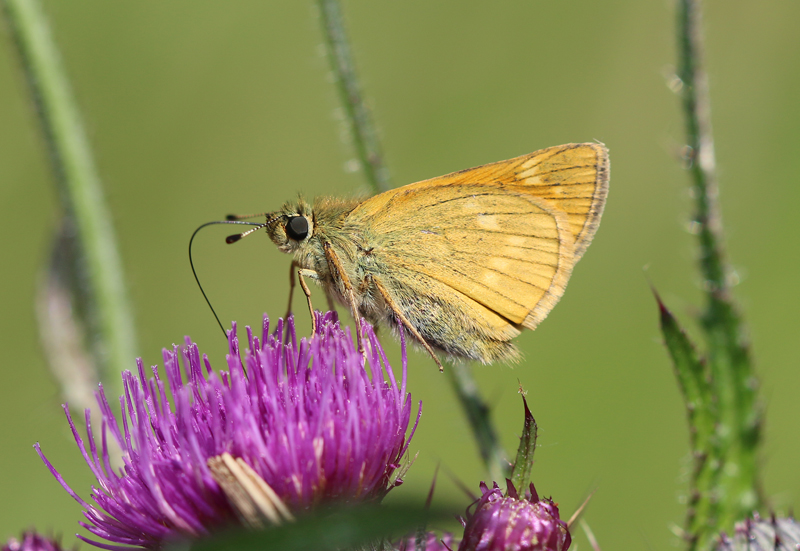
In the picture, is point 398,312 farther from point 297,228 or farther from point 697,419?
point 697,419

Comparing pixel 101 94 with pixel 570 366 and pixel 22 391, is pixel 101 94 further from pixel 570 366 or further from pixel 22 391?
pixel 570 366

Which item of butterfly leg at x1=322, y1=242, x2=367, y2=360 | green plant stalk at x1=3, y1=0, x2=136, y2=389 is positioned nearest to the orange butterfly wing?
butterfly leg at x1=322, y1=242, x2=367, y2=360

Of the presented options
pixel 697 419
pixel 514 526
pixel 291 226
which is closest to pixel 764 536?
pixel 697 419

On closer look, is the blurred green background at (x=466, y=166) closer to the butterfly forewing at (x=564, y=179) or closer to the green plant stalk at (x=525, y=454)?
the butterfly forewing at (x=564, y=179)

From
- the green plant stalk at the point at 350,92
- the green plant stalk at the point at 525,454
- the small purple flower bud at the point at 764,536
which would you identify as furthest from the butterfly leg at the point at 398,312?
the small purple flower bud at the point at 764,536

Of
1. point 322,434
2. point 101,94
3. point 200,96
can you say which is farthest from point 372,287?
point 101,94

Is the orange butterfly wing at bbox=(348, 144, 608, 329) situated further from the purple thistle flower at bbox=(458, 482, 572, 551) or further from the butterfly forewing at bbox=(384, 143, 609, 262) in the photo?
the purple thistle flower at bbox=(458, 482, 572, 551)

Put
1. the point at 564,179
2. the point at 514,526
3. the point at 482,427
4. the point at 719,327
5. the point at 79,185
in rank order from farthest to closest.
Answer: the point at 79,185
the point at 564,179
the point at 482,427
the point at 719,327
the point at 514,526
